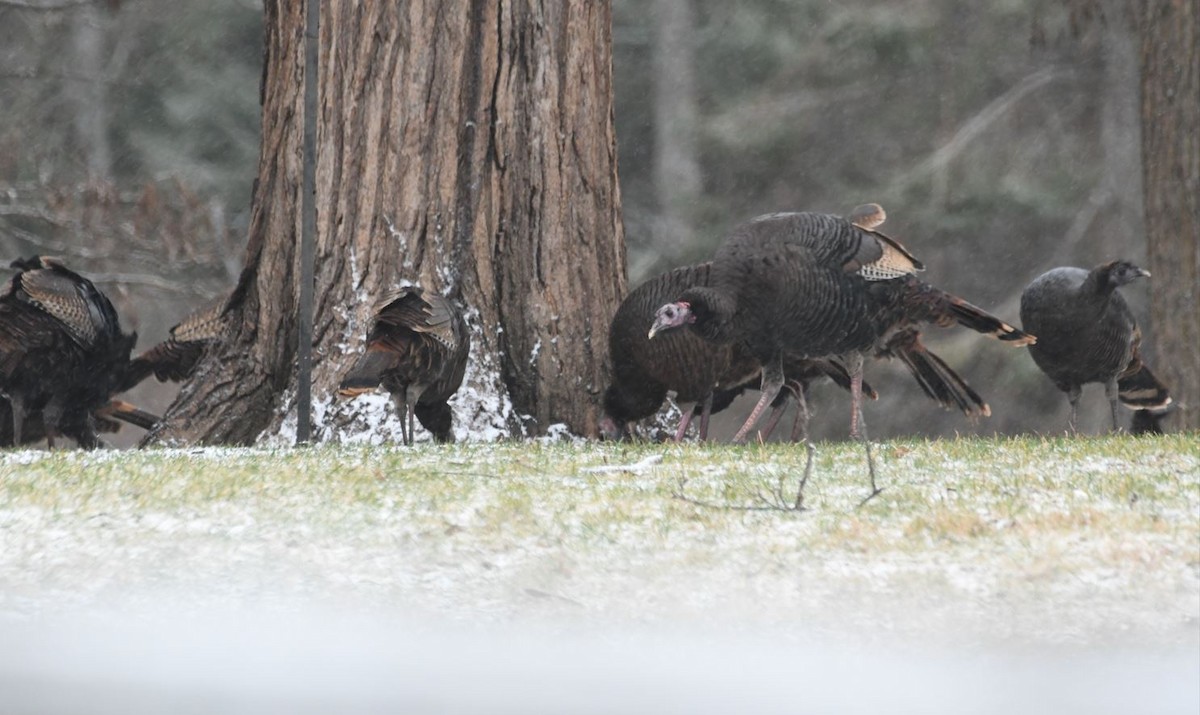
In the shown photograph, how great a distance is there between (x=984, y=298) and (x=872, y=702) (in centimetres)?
1789

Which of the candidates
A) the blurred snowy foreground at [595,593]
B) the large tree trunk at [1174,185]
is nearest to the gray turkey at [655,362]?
the blurred snowy foreground at [595,593]

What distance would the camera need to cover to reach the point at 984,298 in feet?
71.1

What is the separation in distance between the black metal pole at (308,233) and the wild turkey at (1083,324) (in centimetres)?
464

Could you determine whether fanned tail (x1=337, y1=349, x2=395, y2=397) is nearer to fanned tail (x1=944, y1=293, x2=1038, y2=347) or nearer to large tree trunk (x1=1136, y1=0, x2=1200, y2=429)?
fanned tail (x1=944, y1=293, x2=1038, y2=347)

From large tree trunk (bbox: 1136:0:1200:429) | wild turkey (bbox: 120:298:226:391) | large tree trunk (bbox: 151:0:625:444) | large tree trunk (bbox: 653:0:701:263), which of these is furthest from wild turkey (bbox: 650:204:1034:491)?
large tree trunk (bbox: 653:0:701:263)

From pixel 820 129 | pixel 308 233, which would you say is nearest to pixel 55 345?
pixel 308 233

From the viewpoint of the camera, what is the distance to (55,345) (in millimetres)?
8859

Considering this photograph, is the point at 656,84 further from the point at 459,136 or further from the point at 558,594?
the point at 558,594

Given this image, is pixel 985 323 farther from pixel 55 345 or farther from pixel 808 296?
pixel 55 345

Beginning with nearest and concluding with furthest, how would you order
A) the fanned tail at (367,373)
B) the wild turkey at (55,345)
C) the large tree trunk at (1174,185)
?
1. the fanned tail at (367,373)
2. the wild turkey at (55,345)
3. the large tree trunk at (1174,185)

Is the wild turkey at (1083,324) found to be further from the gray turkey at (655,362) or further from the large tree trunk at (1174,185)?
the large tree trunk at (1174,185)

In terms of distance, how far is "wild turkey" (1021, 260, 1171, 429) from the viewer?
9.95 m

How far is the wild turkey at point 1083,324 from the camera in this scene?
995 cm

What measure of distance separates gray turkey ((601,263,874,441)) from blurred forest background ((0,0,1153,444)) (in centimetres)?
1087
